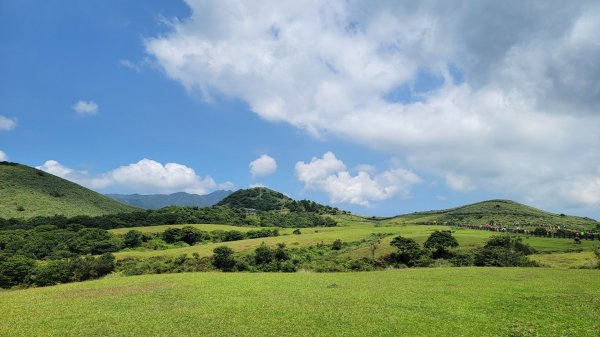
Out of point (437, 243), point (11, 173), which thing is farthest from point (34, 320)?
point (11, 173)

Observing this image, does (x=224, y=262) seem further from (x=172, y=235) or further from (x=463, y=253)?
(x=172, y=235)

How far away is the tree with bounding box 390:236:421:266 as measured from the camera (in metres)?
77.5

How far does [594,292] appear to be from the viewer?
A: 31.5 metres

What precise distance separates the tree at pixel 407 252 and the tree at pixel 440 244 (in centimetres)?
396

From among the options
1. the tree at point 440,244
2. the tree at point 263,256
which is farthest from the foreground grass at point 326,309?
the tree at point 440,244

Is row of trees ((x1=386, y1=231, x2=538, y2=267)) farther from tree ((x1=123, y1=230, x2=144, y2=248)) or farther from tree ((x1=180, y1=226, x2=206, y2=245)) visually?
tree ((x1=123, y1=230, x2=144, y2=248))

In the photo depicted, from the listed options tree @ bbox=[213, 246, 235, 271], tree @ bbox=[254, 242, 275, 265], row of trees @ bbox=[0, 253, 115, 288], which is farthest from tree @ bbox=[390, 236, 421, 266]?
row of trees @ bbox=[0, 253, 115, 288]

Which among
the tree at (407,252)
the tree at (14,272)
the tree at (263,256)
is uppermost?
the tree at (407,252)

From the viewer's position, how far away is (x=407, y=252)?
260ft

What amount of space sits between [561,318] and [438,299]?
879 cm

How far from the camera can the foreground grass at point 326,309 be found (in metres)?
22.6

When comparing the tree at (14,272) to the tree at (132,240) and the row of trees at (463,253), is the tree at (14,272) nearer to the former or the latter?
the tree at (132,240)

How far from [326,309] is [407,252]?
56.0m

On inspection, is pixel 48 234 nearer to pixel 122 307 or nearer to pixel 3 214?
pixel 3 214
